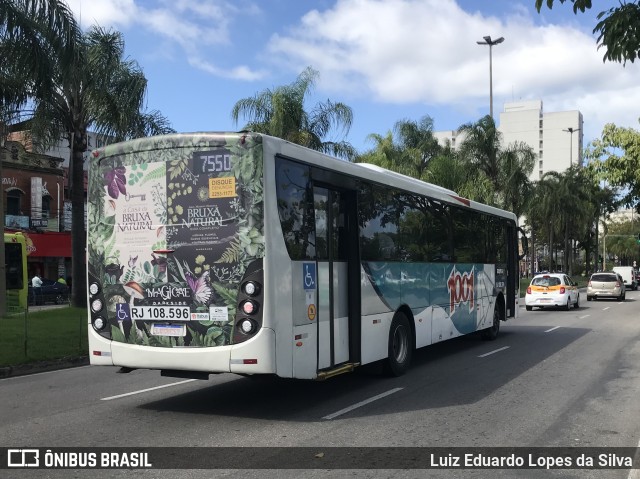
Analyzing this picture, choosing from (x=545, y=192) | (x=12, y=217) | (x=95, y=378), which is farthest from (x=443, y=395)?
(x=545, y=192)

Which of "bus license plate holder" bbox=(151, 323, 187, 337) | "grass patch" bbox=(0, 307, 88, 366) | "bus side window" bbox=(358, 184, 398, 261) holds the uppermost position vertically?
"bus side window" bbox=(358, 184, 398, 261)

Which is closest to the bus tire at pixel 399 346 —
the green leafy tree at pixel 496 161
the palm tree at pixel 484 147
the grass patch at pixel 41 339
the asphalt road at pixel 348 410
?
the asphalt road at pixel 348 410

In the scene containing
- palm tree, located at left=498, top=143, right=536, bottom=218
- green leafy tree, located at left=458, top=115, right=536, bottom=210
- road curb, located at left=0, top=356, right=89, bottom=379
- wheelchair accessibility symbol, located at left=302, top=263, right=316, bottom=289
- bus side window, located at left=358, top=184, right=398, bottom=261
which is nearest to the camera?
wheelchair accessibility symbol, located at left=302, top=263, right=316, bottom=289

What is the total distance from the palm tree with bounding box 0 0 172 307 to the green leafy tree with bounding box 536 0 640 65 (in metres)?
12.7

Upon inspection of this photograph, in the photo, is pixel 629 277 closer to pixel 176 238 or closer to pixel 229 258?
pixel 229 258

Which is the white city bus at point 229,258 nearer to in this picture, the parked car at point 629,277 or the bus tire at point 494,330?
the bus tire at point 494,330

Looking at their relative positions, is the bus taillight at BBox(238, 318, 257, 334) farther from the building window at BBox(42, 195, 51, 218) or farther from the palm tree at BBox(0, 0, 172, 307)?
the building window at BBox(42, 195, 51, 218)

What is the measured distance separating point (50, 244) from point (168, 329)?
114ft

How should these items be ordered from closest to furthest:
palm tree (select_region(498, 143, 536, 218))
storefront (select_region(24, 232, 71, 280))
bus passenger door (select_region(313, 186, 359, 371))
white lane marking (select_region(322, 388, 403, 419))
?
1. white lane marking (select_region(322, 388, 403, 419))
2. bus passenger door (select_region(313, 186, 359, 371))
3. storefront (select_region(24, 232, 71, 280))
4. palm tree (select_region(498, 143, 536, 218))

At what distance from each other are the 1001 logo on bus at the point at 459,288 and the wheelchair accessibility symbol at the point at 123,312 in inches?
267

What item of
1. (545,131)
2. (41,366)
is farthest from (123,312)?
(545,131)

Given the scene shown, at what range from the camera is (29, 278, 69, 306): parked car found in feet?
106

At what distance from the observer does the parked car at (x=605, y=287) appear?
3422 centimetres

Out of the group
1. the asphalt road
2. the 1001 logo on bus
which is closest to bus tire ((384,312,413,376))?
A: the asphalt road
